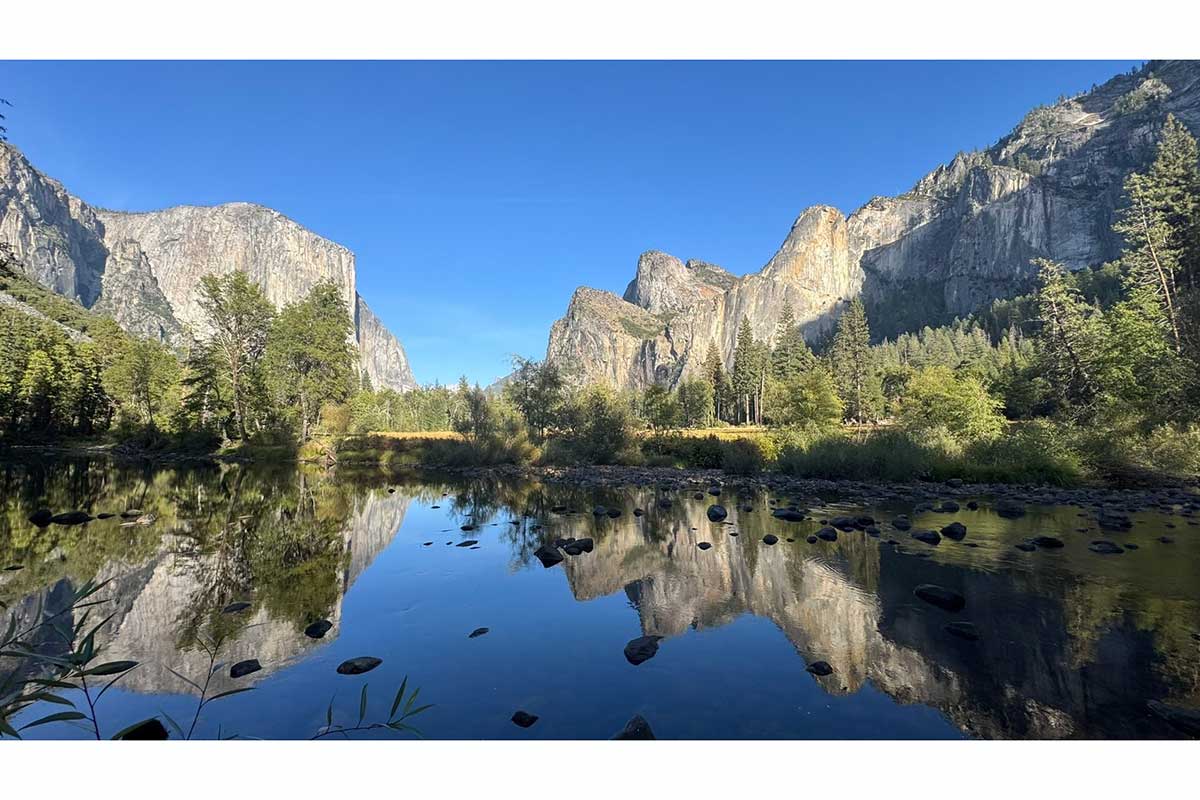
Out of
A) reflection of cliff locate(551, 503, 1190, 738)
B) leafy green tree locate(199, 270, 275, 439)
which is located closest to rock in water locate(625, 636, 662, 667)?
reflection of cliff locate(551, 503, 1190, 738)

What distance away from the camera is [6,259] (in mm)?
11203

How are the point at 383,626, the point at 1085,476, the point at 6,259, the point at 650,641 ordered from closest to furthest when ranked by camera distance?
1. the point at 650,641
2. the point at 383,626
3. the point at 6,259
4. the point at 1085,476

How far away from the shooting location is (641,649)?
5.73m

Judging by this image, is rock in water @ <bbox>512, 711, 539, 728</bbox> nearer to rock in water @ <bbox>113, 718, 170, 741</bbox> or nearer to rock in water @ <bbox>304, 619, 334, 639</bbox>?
rock in water @ <bbox>113, 718, 170, 741</bbox>

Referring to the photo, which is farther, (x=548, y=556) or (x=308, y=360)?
(x=308, y=360)

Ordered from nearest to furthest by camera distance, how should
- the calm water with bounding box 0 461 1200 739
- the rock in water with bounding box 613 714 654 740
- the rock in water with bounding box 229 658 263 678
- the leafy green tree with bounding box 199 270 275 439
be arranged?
1. the rock in water with bounding box 613 714 654 740
2. the calm water with bounding box 0 461 1200 739
3. the rock in water with bounding box 229 658 263 678
4. the leafy green tree with bounding box 199 270 275 439

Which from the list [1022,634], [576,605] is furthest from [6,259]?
[1022,634]

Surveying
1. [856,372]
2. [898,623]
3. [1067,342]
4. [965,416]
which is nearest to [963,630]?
[898,623]

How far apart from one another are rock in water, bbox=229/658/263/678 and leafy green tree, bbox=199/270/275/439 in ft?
134

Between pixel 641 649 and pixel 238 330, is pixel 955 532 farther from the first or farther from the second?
pixel 238 330

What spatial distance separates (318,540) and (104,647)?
6.11 meters

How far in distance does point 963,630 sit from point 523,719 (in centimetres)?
500

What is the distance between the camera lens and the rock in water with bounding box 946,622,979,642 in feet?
18.7
